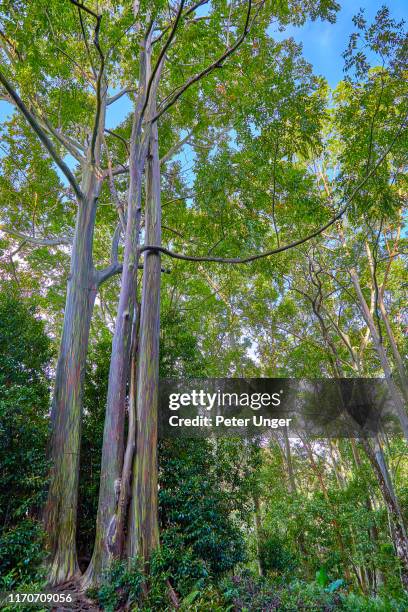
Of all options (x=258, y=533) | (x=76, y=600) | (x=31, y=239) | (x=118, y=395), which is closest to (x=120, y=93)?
(x=31, y=239)

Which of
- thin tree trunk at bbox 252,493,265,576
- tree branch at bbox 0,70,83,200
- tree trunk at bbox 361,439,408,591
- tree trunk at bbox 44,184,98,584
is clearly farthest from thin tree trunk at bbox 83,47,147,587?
tree trunk at bbox 361,439,408,591

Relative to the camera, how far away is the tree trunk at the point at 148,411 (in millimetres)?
4207

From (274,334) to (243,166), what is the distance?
629 centimetres

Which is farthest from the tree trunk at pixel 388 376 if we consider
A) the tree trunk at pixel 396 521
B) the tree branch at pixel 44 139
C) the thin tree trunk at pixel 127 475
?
the tree branch at pixel 44 139

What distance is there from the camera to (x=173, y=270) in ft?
31.2

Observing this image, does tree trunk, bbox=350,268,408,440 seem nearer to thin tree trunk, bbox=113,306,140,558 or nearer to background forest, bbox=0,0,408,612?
background forest, bbox=0,0,408,612

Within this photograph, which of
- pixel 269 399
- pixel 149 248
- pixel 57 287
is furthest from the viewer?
pixel 57 287

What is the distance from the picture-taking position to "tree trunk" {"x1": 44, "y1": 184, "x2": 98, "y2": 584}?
4.42m

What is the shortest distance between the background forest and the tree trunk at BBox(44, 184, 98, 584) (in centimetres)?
2

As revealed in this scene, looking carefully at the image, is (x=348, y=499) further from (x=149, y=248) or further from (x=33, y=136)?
(x=33, y=136)

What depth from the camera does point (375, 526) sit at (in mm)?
9172

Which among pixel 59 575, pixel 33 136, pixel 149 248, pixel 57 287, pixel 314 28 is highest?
pixel 33 136

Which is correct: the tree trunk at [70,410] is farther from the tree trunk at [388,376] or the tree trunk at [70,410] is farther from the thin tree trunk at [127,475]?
the tree trunk at [388,376]

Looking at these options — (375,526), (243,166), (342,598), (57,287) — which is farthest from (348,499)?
(57,287)
